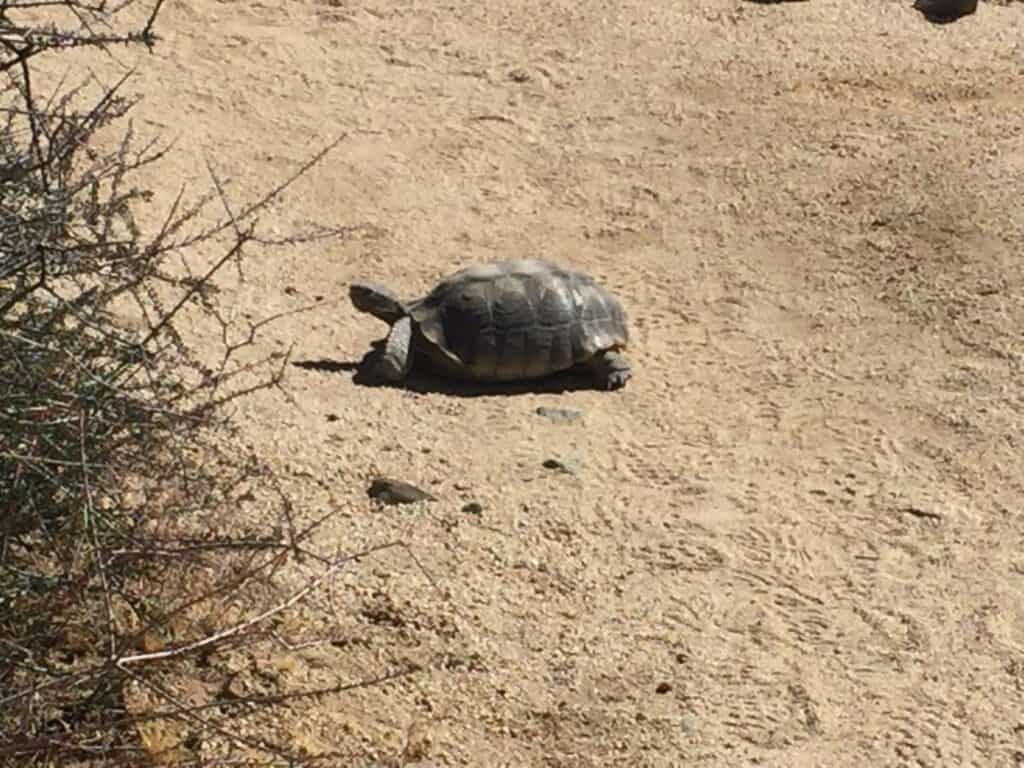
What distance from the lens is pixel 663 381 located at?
7.68m

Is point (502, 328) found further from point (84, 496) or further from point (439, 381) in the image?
point (84, 496)

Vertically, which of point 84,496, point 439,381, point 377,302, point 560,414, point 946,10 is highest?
point 84,496

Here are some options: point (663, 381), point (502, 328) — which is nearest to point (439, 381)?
point (502, 328)

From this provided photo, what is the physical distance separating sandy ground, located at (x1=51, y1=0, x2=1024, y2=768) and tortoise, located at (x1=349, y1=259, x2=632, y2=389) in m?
0.15

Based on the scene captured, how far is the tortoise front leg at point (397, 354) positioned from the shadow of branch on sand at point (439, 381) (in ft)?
0.13

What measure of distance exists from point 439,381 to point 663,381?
3.15 feet

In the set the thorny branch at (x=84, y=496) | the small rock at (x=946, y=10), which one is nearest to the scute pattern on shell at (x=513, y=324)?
the thorny branch at (x=84, y=496)

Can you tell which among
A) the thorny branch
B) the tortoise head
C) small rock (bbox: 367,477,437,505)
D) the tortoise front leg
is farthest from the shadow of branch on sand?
the thorny branch

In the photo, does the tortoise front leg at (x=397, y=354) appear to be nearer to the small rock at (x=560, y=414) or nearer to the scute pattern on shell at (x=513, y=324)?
the scute pattern on shell at (x=513, y=324)

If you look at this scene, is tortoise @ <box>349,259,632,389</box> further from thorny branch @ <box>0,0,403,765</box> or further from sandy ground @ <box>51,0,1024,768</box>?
thorny branch @ <box>0,0,403,765</box>

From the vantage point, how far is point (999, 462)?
6.86 m

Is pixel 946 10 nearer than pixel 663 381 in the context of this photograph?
No

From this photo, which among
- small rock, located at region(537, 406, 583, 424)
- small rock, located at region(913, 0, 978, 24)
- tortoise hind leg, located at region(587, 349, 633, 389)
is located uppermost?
small rock, located at region(913, 0, 978, 24)

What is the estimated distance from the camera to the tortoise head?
25.3ft
